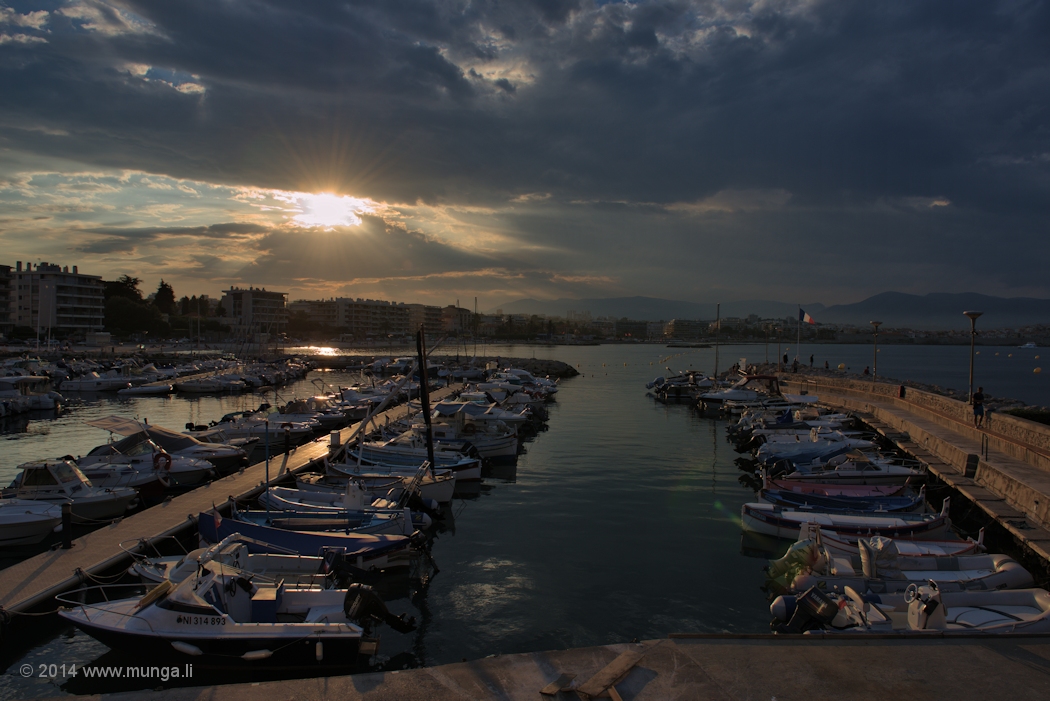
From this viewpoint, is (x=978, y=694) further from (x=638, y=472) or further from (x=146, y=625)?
(x=638, y=472)

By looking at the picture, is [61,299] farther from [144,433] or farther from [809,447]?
[809,447]

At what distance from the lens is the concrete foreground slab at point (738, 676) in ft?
24.0

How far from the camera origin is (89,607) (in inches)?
395

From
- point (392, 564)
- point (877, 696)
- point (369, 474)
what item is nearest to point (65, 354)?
point (369, 474)

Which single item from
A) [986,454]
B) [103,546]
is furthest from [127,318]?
[986,454]

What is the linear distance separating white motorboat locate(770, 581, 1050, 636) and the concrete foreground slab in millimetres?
1035

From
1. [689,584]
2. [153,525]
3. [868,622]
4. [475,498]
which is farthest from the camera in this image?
[475,498]

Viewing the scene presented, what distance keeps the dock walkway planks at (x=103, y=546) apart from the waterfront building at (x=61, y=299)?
107 meters

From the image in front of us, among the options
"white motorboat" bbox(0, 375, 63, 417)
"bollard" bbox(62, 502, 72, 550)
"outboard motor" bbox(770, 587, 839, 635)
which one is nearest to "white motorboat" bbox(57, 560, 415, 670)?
"bollard" bbox(62, 502, 72, 550)

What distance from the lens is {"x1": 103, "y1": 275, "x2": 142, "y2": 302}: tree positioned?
5153 inches

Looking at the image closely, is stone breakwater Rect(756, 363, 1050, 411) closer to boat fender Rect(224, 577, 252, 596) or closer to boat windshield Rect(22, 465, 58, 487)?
boat fender Rect(224, 577, 252, 596)

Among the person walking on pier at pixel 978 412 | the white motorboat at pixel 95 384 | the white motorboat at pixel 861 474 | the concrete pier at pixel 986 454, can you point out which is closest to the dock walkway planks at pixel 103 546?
the white motorboat at pixel 861 474

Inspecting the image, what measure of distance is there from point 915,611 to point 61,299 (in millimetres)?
133320

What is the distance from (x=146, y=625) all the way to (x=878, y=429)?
33.7 meters
